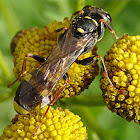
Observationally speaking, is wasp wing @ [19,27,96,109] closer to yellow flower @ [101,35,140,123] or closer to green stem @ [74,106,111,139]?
yellow flower @ [101,35,140,123]

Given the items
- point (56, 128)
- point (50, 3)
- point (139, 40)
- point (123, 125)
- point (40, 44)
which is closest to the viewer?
point (56, 128)

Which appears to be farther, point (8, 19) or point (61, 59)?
point (8, 19)

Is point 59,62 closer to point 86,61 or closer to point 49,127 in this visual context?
point 86,61

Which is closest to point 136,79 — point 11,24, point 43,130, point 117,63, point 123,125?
point 117,63

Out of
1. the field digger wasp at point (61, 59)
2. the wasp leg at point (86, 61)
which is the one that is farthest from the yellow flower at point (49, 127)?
the wasp leg at point (86, 61)

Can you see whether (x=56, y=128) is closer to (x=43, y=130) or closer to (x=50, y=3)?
(x=43, y=130)

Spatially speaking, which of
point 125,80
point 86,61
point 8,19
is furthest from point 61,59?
point 8,19
